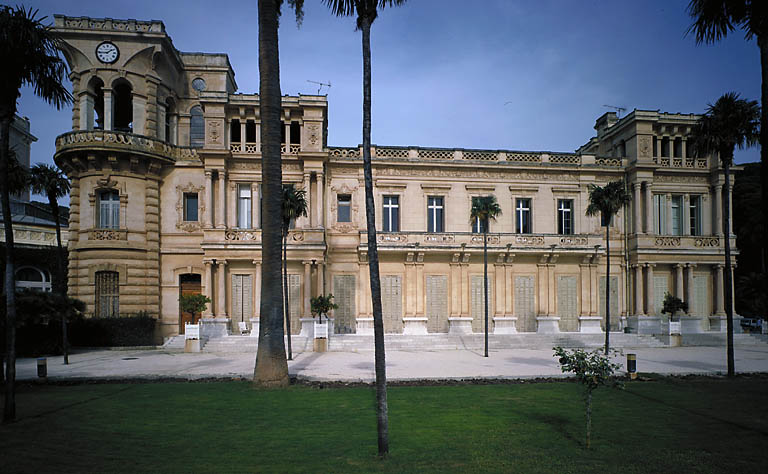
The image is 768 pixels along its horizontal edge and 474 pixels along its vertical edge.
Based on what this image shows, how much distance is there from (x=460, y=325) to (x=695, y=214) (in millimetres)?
18420

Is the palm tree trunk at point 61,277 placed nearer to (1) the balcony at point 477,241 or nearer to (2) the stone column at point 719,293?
(1) the balcony at point 477,241

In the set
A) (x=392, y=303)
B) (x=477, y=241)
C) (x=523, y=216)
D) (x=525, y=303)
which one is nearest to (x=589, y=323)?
(x=525, y=303)

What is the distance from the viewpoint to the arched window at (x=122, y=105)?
28.8m

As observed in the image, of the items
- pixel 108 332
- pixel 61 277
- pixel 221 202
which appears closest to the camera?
pixel 61 277

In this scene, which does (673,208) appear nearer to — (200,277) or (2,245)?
(200,277)

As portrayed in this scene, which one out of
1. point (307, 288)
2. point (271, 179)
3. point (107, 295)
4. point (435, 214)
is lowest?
point (107, 295)

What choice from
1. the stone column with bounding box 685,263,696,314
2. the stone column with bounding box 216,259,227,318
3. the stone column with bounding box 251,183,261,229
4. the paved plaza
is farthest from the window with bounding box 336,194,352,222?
the stone column with bounding box 685,263,696,314

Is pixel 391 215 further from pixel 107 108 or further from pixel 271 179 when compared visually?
pixel 107 108

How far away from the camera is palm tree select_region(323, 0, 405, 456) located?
311 inches

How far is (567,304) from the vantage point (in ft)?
101

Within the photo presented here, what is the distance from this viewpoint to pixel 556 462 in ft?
25.3

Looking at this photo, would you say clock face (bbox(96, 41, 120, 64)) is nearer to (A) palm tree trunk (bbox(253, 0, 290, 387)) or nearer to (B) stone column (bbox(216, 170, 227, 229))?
(B) stone column (bbox(216, 170, 227, 229))

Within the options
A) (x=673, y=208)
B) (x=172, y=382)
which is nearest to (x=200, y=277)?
(x=172, y=382)

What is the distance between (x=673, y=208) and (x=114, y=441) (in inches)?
1370
